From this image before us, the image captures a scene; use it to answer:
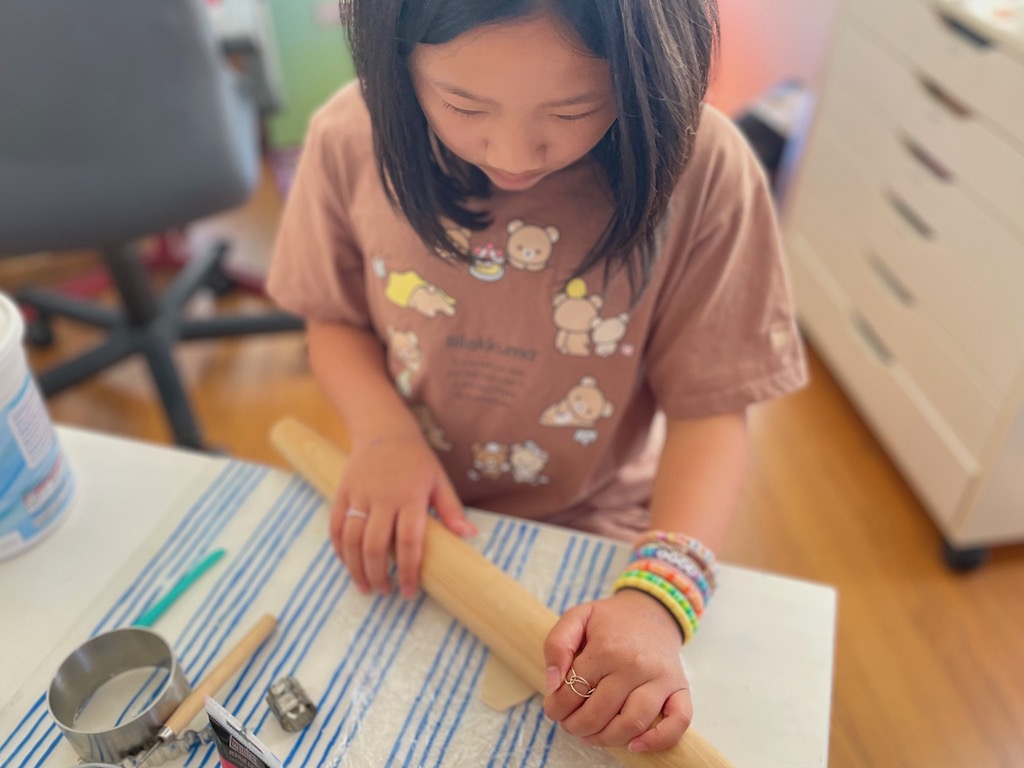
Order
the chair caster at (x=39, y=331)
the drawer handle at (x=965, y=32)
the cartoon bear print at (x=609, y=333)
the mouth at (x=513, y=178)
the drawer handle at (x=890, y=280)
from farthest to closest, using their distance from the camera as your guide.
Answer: the chair caster at (x=39, y=331) < the drawer handle at (x=890, y=280) < the drawer handle at (x=965, y=32) < the cartoon bear print at (x=609, y=333) < the mouth at (x=513, y=178)

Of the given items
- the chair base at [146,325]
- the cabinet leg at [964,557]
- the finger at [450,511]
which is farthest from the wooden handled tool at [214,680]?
the cabinet leg at [964,557]

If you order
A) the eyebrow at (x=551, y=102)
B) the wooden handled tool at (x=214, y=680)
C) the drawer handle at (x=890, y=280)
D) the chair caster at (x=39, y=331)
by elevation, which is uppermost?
the eyebrow at (x=551, y=102)

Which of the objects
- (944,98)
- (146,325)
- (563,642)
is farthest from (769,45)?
(563,642)

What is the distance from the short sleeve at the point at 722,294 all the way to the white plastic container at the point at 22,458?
1.44 feet

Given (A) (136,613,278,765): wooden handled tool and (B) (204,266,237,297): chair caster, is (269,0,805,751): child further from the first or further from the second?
(B) (204,266,237,297): chair caster

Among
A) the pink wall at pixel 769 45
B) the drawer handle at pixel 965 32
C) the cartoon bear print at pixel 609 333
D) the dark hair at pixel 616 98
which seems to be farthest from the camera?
the pink wall at pixel 769 45

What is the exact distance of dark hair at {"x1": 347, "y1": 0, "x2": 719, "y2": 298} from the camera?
1.37ft

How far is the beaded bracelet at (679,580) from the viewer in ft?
1.76

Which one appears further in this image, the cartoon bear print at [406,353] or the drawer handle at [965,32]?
the drawer handle at [965,32]

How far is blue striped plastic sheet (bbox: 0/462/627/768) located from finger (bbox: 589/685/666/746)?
1.0 inches

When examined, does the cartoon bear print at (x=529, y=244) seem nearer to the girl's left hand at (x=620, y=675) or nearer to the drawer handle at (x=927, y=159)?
the girl's left hand at (x=620, y=675)

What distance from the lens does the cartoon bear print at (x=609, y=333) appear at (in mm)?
632

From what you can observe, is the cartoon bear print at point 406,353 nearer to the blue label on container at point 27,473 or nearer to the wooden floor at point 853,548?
the blue label on container at point 27,473

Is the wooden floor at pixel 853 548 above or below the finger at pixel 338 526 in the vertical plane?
below
